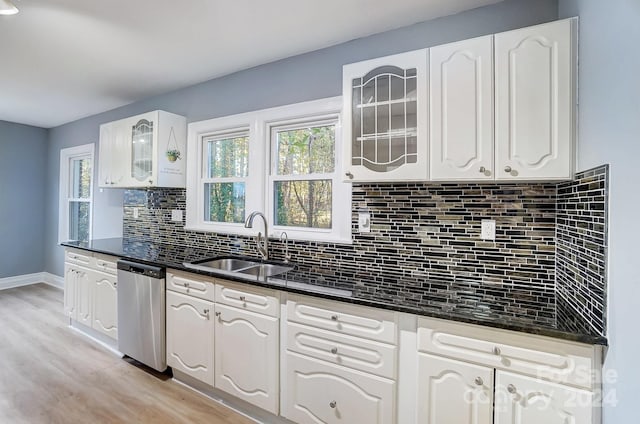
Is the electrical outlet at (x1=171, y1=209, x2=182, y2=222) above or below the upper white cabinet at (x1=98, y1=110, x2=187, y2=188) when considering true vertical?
below

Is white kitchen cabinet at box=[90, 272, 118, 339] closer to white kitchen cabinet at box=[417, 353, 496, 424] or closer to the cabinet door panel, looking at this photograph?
the cabinet door panel

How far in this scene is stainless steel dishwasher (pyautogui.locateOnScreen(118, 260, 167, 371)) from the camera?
2.49m

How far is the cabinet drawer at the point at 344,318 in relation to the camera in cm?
156

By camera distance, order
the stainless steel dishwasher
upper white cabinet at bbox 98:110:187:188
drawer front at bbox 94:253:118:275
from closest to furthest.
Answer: the stainless steel dishwasher, drawer front at bbox 94:253:118:275, upper white cabinet at bbox 98:110:187:188

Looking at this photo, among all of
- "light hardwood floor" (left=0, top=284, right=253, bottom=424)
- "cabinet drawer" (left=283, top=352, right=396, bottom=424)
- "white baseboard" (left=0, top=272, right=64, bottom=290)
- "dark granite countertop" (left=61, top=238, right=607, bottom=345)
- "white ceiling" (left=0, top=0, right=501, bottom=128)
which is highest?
"white ceiling" (left=0, top=0, right=501, bottom=128)

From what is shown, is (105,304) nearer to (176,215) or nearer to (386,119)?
(176,215)

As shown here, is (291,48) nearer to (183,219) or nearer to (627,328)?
(183,219)

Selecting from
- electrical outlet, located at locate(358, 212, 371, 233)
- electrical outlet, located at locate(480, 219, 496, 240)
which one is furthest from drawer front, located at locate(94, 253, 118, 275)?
electrical outlet, located at locate(480, 219, 496, 240)

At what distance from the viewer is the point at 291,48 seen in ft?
8.00

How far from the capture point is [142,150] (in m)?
3.21

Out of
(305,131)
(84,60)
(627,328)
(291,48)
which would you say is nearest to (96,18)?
(84,60)

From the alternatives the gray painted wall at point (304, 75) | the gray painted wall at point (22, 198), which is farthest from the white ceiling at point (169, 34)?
the gray painted wall at point (22, 198)

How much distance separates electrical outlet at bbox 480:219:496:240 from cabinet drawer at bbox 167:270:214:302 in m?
1.73

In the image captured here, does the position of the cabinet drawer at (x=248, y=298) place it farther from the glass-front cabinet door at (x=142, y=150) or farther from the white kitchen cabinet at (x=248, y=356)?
the glass-front cabinet door at (x=142, y=150)
